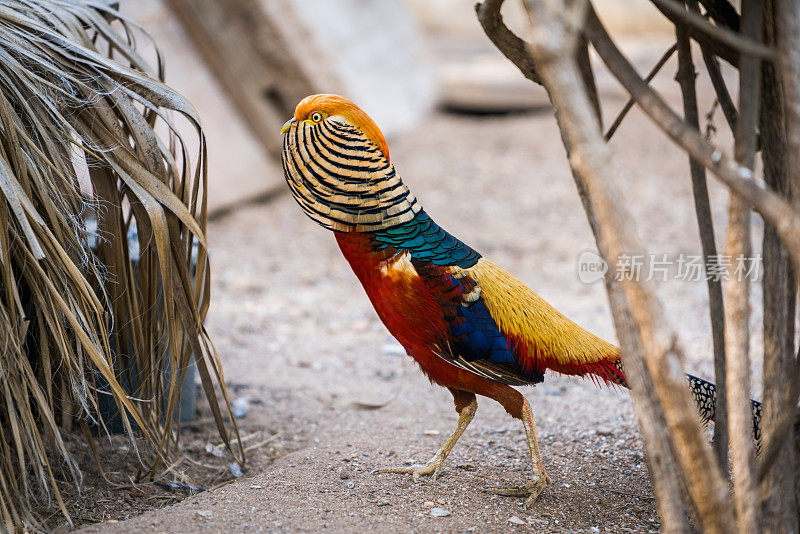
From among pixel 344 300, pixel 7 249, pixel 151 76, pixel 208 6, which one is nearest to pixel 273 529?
pixel 7 249

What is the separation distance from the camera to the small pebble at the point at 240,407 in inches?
129

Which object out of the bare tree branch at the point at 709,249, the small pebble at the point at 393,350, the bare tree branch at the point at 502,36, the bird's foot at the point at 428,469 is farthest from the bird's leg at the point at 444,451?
the small pebble at the point at 393,350

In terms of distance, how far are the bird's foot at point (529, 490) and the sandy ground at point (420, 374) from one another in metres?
0.03

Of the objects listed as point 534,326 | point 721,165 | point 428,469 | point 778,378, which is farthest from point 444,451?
point 721,165

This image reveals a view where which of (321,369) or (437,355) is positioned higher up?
(437,355)

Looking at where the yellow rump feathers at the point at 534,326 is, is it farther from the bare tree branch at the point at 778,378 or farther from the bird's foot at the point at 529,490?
the bare tree branch at the point at 778,378

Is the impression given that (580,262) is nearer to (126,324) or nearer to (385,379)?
(385,379)

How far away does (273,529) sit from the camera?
202cm

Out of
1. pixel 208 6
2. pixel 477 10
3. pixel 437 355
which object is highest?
pixel 208 6

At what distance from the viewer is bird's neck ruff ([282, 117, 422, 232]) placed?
2166mm

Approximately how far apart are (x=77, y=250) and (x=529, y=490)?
5.05 feet

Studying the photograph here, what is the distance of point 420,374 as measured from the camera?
389 centimetres

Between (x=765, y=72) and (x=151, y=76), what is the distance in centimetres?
182

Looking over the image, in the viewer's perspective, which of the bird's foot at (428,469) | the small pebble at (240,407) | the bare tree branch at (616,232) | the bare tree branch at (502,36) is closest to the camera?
the bare tree branch at (616,232)
